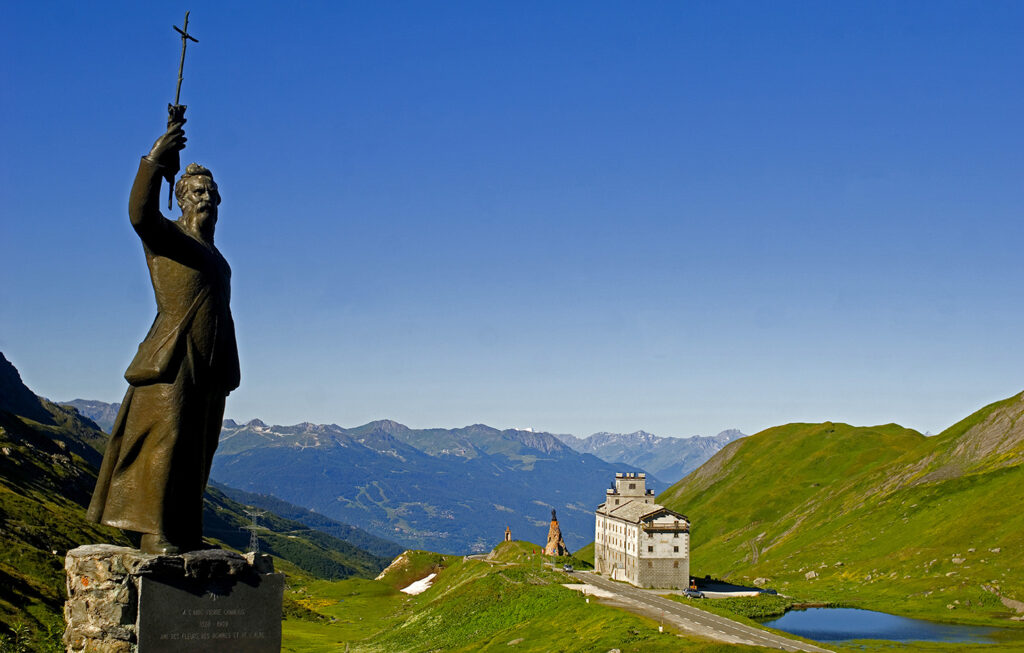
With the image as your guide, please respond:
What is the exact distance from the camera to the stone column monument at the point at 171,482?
1705 centimetres

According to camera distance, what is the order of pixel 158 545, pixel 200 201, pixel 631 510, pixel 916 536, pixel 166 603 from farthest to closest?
1. pixel 916 536
2. pixel 631 510
3. pixel 200 201
4. pixel 158 545
5. pixel 166 603

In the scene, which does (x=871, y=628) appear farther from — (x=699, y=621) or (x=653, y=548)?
(x=653, y=548)

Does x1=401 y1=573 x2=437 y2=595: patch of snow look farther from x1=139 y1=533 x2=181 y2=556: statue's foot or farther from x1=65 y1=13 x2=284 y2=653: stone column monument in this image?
x1=139 y1=533 x2=181 y2=556: statue's foot

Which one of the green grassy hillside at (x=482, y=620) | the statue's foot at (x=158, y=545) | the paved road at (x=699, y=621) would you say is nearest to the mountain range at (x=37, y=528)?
the statue's foot at (x=158, y=545)

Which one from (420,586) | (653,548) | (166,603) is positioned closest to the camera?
(166,603)

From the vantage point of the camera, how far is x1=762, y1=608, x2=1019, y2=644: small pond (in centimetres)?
8369

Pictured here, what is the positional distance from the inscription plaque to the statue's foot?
25.2 inches

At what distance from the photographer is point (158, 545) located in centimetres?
1759

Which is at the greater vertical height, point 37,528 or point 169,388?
point 169,388

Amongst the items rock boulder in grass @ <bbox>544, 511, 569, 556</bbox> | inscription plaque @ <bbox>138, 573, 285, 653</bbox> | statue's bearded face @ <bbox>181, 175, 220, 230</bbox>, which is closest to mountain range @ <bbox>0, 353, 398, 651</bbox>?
inscription plaque @ <bbox>138, 573, 285, 653</bbox>

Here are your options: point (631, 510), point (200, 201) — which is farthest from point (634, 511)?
point (200, 201)

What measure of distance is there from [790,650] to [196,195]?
6063cm

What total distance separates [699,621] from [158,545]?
232 feet

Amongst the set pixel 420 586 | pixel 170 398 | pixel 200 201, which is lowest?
pixel 420 586
